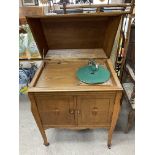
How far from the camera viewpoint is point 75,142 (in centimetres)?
154

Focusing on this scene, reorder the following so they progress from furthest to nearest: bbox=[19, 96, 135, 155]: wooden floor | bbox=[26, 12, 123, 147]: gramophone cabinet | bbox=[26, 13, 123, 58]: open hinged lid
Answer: bbox=[19, 96, 135, 155]: wooden floor
bbox=[26, 13, 123, 58]: open hinged lid
bbox=[26, 12, 123, 147]: gramophone cabinet

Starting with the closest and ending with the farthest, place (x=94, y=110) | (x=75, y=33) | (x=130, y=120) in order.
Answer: (x=94, y=110) < (x=75, y=33) < (x=130, y=120)

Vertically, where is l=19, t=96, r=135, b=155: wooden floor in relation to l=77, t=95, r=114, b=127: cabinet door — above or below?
below

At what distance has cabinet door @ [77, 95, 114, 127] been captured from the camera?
1134mm

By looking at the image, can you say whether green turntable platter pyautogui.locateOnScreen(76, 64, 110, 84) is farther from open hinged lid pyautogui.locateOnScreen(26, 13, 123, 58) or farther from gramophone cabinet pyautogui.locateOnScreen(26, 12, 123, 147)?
open hinged lid pyautogui.locateOnScreen(26, 13, 123, 58)

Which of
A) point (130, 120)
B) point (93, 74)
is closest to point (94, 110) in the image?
point (93, 74)

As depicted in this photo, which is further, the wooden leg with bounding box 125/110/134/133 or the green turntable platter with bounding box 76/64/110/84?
the wooden leg with bounding box 125/110/134/133

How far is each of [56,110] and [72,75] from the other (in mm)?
300

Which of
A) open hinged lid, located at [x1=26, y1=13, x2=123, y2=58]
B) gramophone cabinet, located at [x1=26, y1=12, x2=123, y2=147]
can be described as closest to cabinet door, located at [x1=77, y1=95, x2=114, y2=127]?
gramophone cabinet, located at [x1=26, y1=12, x2=123, y2=147]

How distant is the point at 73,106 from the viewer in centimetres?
117

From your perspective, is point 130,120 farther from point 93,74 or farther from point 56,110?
point 56,110

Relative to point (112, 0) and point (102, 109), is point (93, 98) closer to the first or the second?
point (102, 109)
